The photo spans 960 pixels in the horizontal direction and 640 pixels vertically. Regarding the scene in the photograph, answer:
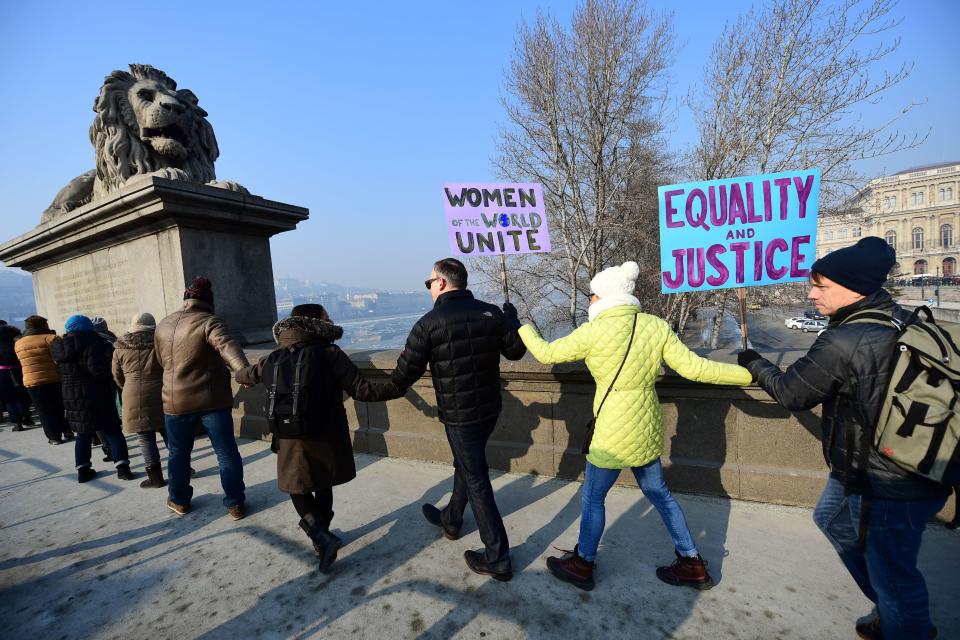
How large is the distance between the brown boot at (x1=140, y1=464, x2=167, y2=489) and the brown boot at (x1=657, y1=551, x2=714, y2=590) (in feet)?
14.9

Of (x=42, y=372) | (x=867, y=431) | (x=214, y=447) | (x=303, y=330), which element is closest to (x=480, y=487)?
(x=303, y=330)

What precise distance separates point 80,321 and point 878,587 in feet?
21.1

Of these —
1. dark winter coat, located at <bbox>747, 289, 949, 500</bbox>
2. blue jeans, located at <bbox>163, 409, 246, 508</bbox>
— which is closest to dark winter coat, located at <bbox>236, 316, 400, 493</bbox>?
blue jeans, located at <bbox>163, 409, 246, 508</bbox>

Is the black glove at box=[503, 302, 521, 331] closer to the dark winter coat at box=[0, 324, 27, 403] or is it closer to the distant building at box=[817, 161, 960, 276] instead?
the dark winter coat at box=[0, 324, 27, 403]

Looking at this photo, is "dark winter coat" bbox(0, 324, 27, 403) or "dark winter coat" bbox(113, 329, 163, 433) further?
"dark winter coat" bbox(0, 324, 27, 403)

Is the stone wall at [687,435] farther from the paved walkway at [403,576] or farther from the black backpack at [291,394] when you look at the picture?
the black backpack at [291,394]

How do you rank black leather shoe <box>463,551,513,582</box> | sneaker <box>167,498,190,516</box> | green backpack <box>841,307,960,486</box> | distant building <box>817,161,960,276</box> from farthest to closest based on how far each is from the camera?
distant building <box>817,161,960,276</box> < sneaker <box>167,498,190,516</box> < black leather shoe <box>463,551,513,582</box> < green backpack <box>841,307,960,486</box>

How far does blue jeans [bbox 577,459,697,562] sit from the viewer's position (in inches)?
96.3

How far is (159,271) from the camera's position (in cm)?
587

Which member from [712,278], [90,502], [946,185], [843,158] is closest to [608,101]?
[843,158]

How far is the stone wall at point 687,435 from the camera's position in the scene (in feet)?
10.9

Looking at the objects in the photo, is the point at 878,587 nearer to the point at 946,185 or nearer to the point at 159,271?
the point at 159,271

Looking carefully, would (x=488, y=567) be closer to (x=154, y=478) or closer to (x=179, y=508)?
(x=179, y=508)

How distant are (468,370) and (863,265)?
1916mm
